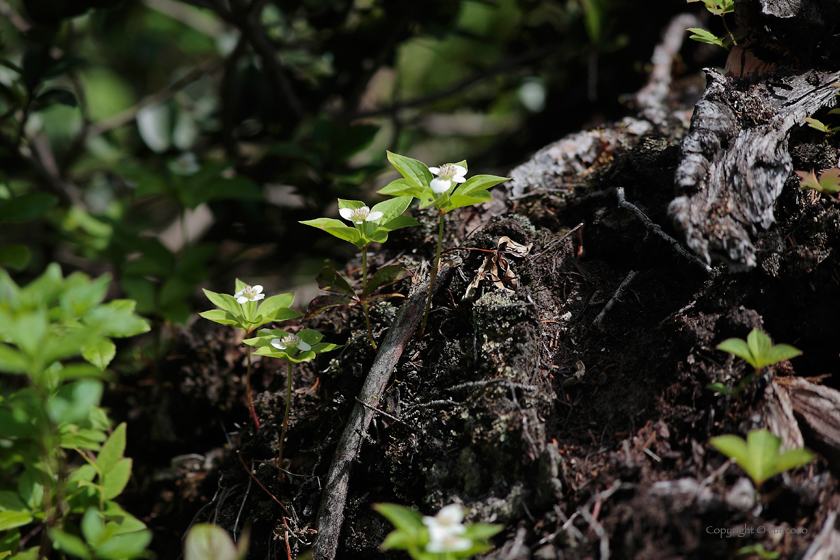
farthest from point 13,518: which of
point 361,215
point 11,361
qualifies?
point 361,215

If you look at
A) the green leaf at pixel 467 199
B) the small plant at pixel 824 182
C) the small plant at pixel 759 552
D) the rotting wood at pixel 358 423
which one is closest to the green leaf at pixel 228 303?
the rotting wood at pixel 358 423

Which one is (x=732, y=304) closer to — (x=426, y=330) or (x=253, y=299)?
(x=426, y=330)

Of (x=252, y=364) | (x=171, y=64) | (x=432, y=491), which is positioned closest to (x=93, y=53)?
(x=171, y=64)

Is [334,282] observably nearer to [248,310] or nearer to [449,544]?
[248,310]

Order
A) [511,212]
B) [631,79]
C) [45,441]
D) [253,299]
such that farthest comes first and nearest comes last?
[631,79] < [511,212] < [253,299] < [45,441]

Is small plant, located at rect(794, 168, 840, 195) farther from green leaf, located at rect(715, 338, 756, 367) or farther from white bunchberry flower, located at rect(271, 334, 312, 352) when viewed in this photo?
white bunchberry flower, located at rect(271, 334, 312, 352)

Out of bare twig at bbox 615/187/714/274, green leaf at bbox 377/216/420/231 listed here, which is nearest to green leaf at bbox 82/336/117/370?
green leaf at bbox 377/216/420/231

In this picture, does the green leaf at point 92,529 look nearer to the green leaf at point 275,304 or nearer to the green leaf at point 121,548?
the green leaf at point 121,548
